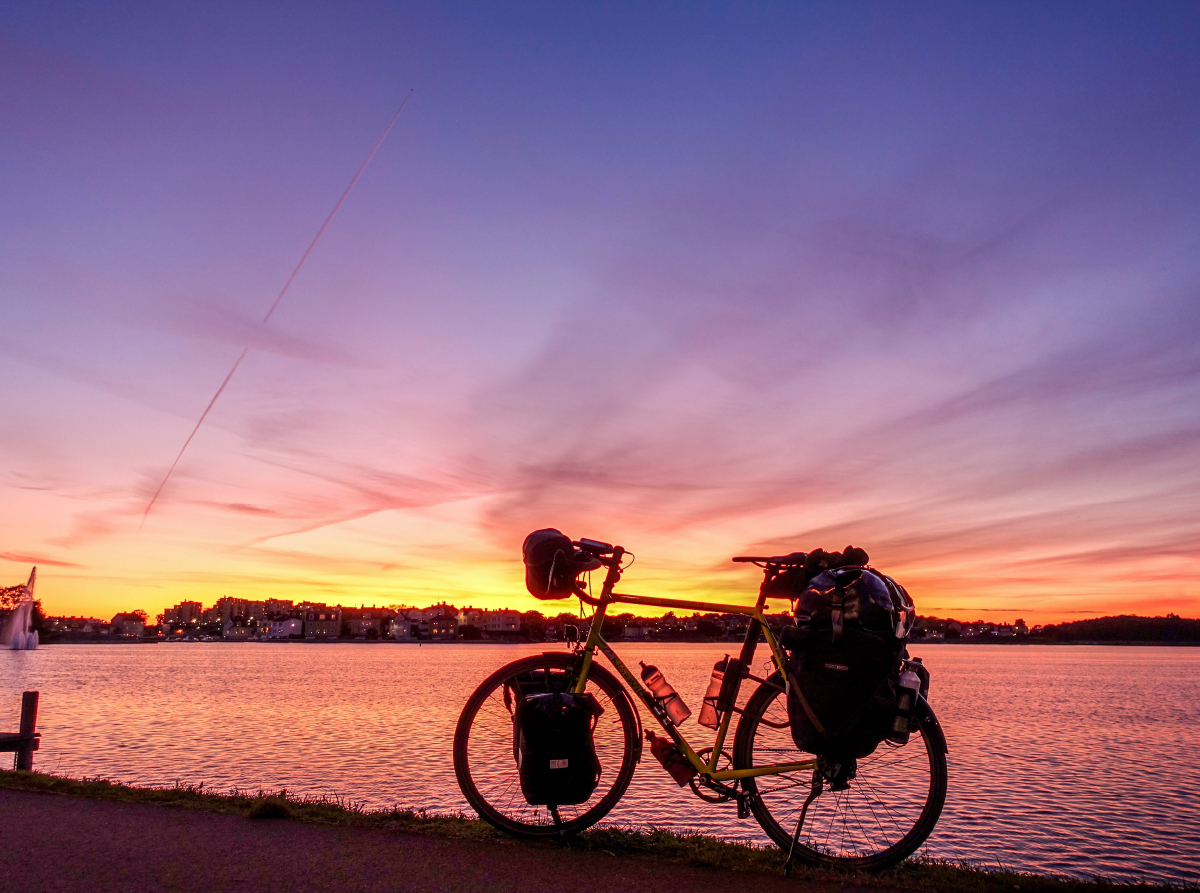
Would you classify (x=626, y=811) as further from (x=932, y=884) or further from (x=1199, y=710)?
(x=1199, y=710)

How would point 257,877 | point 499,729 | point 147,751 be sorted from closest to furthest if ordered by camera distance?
point 257,877 < point 499,729 < point 147,751

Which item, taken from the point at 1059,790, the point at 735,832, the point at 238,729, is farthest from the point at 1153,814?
the point at 238,729

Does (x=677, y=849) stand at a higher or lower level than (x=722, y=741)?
lower

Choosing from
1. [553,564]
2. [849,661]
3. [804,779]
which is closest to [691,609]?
[553,564]

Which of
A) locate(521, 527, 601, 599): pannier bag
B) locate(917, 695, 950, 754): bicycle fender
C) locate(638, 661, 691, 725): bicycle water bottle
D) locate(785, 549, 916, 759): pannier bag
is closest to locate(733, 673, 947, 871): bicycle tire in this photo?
locate(917, 695, 950, 754): bicycle fender

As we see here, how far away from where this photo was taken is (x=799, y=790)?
16.9ft

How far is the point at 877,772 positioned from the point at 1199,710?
46167 millimetres

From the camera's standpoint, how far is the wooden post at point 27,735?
1002cm

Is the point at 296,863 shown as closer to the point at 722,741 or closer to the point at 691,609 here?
the point at 722,741

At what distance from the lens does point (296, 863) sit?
447cm

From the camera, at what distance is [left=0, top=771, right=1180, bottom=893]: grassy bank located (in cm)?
439

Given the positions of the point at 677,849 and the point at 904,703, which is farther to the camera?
the point at 677,849

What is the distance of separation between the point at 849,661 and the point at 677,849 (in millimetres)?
1636

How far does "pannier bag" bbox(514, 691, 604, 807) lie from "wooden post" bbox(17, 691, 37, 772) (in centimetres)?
824
